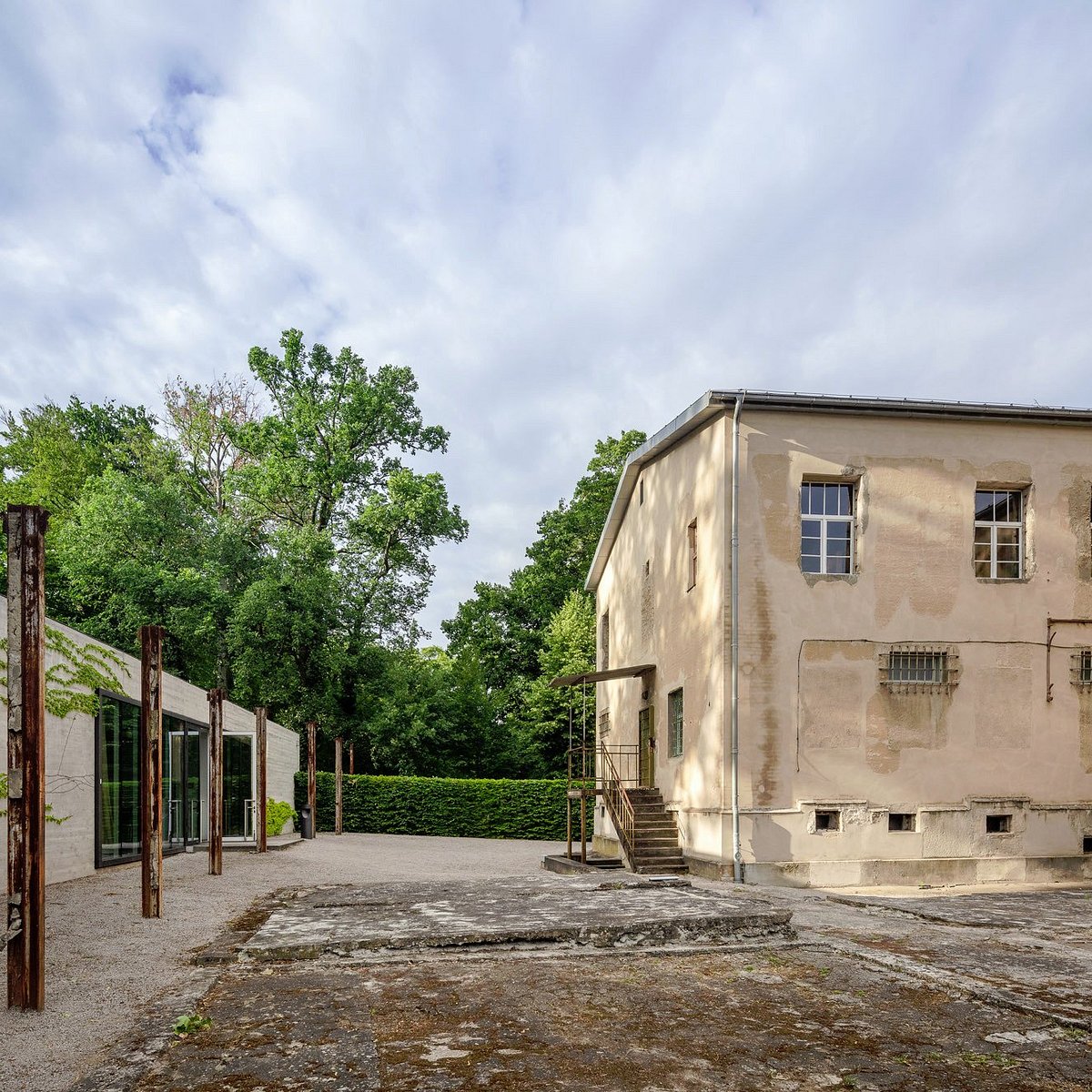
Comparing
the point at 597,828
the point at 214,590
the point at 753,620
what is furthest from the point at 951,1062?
the point at 214,590

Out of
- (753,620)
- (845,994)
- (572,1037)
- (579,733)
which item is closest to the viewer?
(572,1037)

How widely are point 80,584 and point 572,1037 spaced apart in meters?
30.8

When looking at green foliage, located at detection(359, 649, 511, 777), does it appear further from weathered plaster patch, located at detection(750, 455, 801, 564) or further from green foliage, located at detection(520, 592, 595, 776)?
weathered plaster patch, located at detection(750, 455, 801, 564)

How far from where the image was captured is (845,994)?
7031 mm

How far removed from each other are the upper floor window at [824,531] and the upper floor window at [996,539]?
1.98 metres

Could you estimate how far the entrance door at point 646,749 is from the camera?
20.8 m

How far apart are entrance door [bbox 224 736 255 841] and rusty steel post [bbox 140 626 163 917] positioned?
13844 millimetres

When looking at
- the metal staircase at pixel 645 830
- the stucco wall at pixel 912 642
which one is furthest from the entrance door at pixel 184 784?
the stucco wall at pixel 912 642

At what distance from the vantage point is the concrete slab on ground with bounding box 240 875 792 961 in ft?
28.2

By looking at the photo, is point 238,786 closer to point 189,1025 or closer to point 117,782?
point 117,782

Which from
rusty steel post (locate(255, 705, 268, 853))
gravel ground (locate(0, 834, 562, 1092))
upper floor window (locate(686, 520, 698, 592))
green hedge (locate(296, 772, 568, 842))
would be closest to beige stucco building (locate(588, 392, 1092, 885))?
upper floor window (locate(686, 520, 698, 592))

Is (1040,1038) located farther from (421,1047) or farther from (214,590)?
(214,590)

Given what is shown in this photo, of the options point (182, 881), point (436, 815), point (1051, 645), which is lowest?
point (436, 815)

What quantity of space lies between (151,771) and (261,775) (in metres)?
9.63
